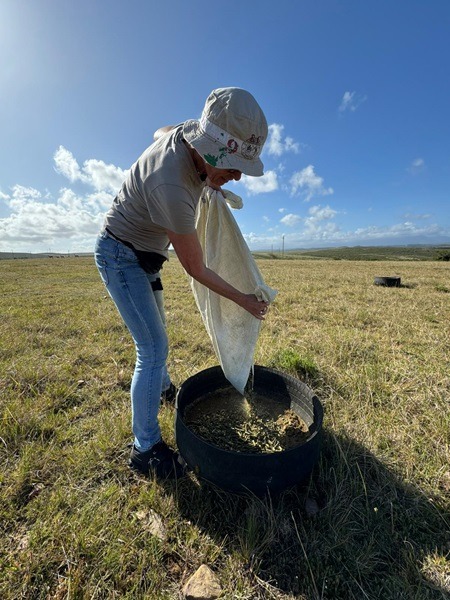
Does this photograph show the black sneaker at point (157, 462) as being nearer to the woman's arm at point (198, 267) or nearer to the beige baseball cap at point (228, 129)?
the woman's arm at point (198, 267)

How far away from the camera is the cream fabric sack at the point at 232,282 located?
238 cm

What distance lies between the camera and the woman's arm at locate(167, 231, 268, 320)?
1.62 metres

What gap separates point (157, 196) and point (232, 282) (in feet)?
3.44

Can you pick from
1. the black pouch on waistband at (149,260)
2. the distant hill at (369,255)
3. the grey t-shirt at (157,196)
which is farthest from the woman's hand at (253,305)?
the distant hill at (369,255)

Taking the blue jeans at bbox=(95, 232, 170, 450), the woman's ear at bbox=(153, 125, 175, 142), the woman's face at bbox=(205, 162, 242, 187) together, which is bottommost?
the blue jeans at bbox=(95, 232, 170, 450)

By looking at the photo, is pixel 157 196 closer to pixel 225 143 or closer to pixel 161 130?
pixel 225 143

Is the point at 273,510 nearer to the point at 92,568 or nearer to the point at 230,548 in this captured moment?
the point at 230,548

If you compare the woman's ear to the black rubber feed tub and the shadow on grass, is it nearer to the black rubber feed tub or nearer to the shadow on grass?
the black rubber feed tub

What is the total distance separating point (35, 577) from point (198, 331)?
3888 mm

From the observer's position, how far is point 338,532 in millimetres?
1744

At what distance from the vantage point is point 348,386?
3.18m

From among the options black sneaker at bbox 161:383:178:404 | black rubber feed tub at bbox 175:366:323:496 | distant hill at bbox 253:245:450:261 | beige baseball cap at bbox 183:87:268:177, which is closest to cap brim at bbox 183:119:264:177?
beige baseball cap at bbox 183:87:268:177

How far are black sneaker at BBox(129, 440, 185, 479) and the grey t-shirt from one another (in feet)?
4.77

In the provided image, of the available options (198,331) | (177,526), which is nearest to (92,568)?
(177,526)
